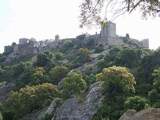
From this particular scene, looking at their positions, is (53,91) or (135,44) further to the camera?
(135,44)

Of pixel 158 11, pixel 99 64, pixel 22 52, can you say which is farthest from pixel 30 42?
pixel 158 11

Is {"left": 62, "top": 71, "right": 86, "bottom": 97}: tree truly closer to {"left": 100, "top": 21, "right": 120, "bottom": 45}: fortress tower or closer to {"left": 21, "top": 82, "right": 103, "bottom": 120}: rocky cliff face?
{"left": 21, "top": 82, "right": 103, "bottom": 120}: rocky cliff face

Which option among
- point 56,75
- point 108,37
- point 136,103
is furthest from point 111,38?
point 136,103

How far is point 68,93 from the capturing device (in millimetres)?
81875

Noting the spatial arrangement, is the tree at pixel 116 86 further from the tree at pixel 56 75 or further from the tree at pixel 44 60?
the tree at pixel 44 60

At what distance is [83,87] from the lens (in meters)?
81.8

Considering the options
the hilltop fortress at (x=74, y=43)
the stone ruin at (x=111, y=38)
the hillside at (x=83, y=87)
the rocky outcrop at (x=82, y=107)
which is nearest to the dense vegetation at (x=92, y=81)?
the hillside at (x=83, y=87)

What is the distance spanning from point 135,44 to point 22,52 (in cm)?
3787

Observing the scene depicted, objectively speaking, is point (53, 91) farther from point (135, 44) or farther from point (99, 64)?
point (135, 44)

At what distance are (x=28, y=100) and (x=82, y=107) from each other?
15014mm

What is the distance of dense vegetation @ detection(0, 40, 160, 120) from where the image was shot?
7175 cm

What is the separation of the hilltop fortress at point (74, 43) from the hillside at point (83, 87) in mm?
8907

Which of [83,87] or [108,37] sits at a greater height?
[108,37]

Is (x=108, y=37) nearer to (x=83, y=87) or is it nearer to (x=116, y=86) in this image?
(x=83, y=87)
